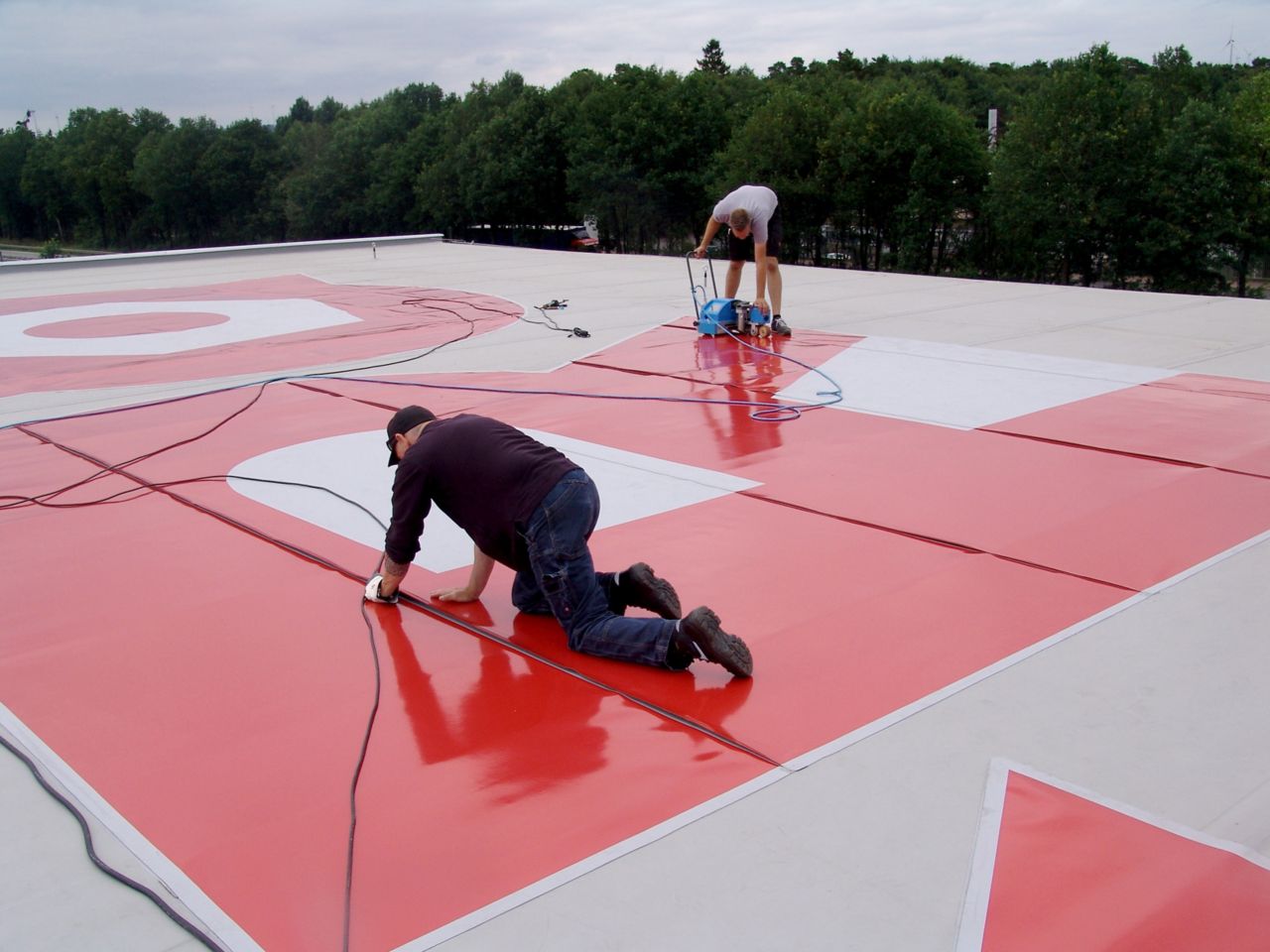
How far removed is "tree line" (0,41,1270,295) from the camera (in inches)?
1510

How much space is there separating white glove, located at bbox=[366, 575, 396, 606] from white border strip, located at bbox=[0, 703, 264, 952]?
1363 millimetres

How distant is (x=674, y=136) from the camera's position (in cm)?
4850

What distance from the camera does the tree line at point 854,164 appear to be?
3834 centimetres

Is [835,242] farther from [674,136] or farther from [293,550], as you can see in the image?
[293,550]

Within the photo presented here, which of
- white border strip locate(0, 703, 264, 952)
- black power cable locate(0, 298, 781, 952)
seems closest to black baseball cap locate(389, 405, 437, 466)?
black power cable locate(0, 298, 781, 952)

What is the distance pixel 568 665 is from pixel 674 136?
155 feet

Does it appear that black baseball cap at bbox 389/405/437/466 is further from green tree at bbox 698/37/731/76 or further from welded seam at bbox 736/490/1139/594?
green tree at bbox 698/37/731/76

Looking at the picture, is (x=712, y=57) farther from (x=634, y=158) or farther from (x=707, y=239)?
(x=707, y=239)

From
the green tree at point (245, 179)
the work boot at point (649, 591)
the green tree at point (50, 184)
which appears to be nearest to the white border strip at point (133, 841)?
the work boot at point (649, 591)

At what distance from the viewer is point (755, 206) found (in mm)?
9672

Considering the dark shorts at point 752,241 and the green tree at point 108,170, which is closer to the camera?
the dark shorts at point 752,241

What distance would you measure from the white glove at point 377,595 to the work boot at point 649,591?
1095mm

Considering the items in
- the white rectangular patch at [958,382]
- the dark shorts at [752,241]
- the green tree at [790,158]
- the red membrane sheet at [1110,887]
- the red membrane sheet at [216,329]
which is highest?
the green tree at [790,158]

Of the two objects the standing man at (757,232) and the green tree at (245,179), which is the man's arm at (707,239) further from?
the green tree at (245,179)
